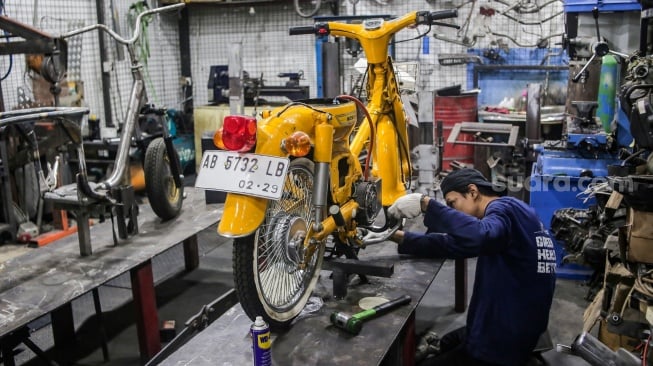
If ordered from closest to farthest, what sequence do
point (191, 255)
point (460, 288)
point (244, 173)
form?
point (244, 173) → point (460, 288) → point (191, 255)

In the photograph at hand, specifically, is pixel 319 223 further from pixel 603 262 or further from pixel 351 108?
pixel 603 262

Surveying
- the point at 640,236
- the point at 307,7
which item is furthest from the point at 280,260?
the point at 307,7

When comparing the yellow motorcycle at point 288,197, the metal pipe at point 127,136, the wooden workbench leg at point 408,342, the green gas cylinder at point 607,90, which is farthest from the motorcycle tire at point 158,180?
the green gas cylinder at point 607,90

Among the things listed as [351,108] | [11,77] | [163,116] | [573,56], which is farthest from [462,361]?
[11,77]

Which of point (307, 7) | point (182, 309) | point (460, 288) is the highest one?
point (307, 7)

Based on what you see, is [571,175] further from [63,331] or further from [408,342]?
[63,331]

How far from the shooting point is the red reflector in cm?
199

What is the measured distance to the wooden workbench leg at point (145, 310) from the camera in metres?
2.99

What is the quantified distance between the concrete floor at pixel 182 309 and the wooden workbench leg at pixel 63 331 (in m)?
0.05

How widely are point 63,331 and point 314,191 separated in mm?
1998

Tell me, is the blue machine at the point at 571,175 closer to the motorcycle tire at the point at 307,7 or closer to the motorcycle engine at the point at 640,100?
the motorcycle engine at the point at 640,100

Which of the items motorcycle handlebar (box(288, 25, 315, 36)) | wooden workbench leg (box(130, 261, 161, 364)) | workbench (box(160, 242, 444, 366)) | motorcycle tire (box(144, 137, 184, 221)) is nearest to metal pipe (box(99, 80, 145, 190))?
motorcycle tire (box(144, 137, 184, 221))

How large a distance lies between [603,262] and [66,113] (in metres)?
2.93

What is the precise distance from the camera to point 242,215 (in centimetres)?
197
